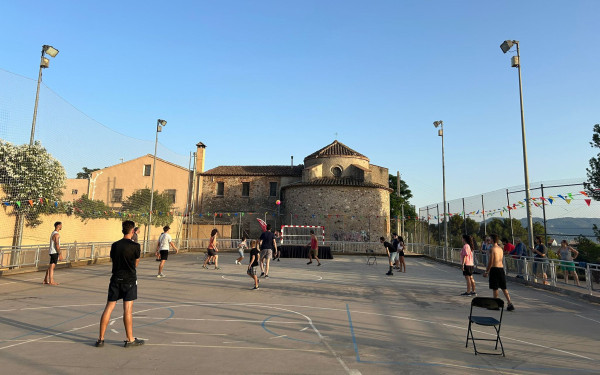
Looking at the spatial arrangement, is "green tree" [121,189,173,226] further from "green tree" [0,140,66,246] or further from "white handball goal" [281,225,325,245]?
"green tree" [0,140,66,246]

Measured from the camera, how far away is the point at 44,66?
13766 mm

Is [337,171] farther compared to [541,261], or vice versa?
[337,171]

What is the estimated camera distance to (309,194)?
35.2 metres

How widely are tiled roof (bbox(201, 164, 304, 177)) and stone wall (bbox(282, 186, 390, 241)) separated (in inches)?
220

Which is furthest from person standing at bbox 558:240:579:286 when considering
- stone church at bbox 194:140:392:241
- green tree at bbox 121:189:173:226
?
green tree at bbox 121:189:173:226

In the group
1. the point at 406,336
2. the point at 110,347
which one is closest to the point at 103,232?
the point at 110,347

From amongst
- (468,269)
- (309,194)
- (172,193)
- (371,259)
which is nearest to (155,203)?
(172,193)

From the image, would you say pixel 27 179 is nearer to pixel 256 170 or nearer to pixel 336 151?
pixel 256 170

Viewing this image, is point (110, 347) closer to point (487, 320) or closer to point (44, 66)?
point (487, 320)

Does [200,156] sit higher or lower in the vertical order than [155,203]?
higher

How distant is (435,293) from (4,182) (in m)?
17.3

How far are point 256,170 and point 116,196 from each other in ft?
52.9

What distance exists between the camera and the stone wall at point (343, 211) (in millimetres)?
34219

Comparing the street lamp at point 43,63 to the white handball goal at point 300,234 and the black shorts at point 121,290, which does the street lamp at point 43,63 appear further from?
the white handball goal at point 300,234
